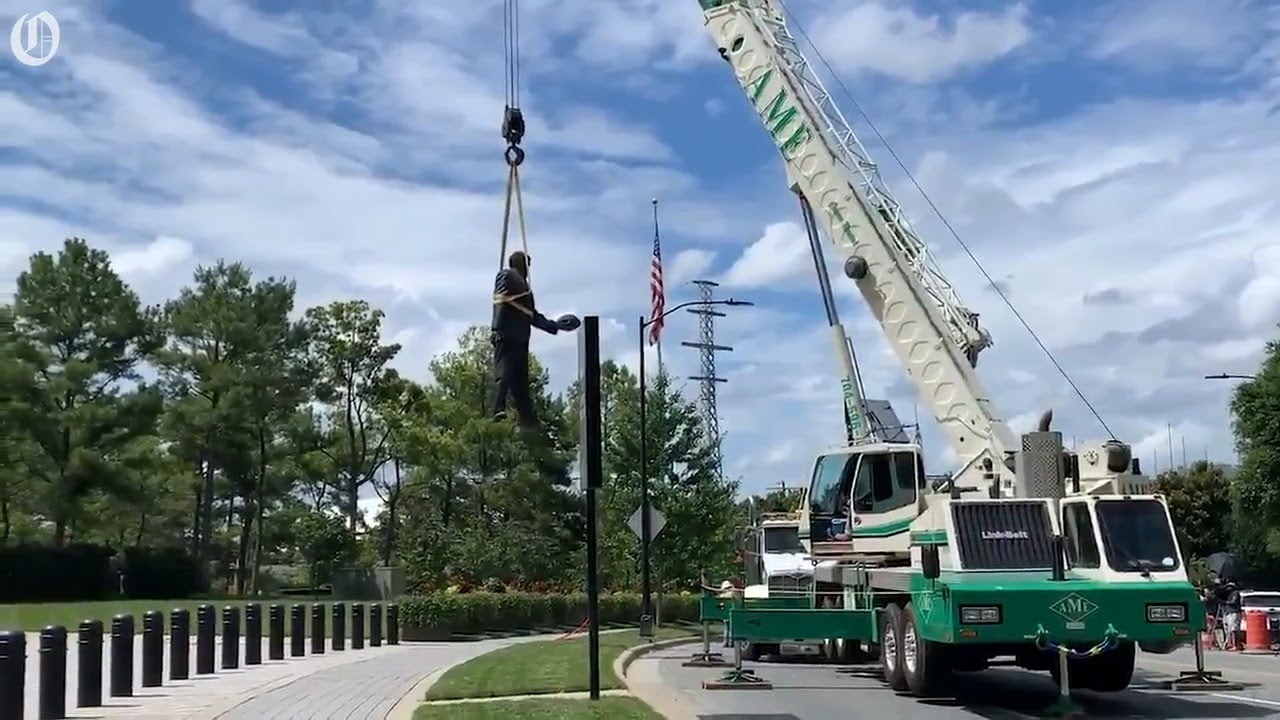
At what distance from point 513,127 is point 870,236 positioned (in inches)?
473

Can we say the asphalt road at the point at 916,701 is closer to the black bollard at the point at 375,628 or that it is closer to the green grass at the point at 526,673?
the green grass at the point at 526,673

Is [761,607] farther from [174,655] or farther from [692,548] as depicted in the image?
[692,548]

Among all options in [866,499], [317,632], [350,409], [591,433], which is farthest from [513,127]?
[350,409]

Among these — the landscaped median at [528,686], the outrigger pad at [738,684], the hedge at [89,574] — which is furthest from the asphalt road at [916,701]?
the hedge at [89,574]

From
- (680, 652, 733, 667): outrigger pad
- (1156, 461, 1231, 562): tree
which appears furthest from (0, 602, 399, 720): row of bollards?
(1156, 461, 1231, 562): tree

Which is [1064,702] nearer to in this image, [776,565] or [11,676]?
[11,676]

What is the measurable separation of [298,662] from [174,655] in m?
4.30

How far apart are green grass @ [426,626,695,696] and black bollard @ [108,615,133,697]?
3.79 meters

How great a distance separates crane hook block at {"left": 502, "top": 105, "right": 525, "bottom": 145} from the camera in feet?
39.8

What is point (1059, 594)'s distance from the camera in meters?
15.2

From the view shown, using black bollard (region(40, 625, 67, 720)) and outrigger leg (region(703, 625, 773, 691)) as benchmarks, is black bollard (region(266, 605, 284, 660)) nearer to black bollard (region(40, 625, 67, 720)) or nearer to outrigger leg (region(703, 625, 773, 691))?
outrigger leg (region(703, 625, 773, 691))

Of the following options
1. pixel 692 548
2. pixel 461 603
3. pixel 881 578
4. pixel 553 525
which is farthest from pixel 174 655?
pixel 553 525

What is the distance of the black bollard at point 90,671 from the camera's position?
1612 cm

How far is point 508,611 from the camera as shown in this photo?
3925 cm
